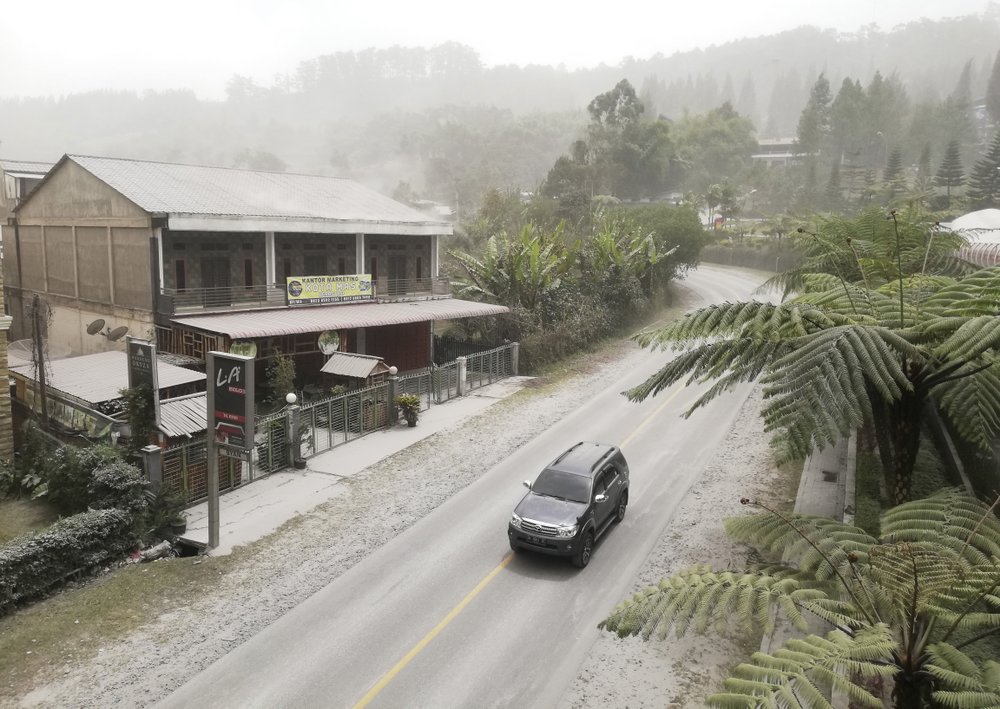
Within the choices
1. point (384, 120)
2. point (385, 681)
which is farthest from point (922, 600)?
point (384, 120)

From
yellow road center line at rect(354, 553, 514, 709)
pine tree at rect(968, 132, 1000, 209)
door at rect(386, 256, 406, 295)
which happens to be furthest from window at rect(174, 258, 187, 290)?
pine tree at rect(968, 132, 1000, 209)

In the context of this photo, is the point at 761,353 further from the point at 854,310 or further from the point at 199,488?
the point at 199,488

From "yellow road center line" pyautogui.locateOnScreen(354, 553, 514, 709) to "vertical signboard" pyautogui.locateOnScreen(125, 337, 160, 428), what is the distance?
314 inches

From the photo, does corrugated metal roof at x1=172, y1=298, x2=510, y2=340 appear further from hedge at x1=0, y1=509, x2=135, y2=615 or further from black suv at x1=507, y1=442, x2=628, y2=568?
black suv at x1=507, y1=442, x2=628, y2=568

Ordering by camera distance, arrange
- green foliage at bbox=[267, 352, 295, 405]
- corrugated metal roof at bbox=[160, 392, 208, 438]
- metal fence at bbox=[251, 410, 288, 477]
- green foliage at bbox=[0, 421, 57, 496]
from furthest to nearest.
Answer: green foliage at bbox=[267, 352, 295, 405] < metal fence at bbox=[251, 410, 288, 477] < green foliage at bbox=[0, 421, 57, 496] < corrugated metal roof at bbox=[160, 392, 208, 438]

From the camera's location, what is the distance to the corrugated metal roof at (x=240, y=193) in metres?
25.6

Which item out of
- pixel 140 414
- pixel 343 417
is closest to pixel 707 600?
pixel 140 414

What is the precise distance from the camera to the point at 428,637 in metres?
11.4

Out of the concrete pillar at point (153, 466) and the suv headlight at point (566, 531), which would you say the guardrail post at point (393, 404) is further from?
the suv headlight at point (566, 531)

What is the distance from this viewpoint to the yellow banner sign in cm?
2602

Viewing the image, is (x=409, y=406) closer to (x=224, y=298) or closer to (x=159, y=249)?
(x=224, y=298)

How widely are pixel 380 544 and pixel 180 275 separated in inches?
608

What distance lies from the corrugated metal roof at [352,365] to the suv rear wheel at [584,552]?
11.5 metres

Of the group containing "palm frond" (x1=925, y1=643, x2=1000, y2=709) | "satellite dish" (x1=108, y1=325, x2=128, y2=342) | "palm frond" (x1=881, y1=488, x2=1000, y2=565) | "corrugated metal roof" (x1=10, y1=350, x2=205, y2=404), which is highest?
"palm frond" (x1=881, y1=488, x2=1000, y2=565)
